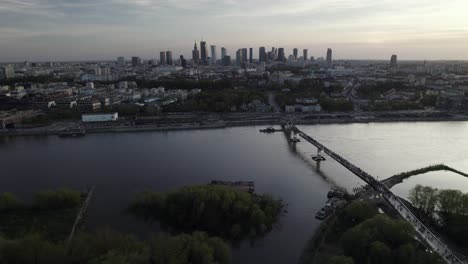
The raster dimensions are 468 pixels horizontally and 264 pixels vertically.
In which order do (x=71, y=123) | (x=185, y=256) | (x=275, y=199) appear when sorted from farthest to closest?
(x=71, y=123) < (x=275, y=199) < (x=185, y=256)

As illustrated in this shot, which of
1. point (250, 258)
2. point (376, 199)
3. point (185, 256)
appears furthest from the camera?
point (376, 199)

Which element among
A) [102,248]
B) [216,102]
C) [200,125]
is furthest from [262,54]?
[102,248]

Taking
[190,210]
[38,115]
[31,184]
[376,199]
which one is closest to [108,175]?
[31,184]

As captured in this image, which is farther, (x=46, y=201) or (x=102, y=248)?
(x=46, y=201)

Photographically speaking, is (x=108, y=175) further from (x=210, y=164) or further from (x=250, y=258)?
(x=250, y=258)

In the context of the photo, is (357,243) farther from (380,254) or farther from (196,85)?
(196,85)

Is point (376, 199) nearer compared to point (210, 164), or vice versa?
point (376, 199)

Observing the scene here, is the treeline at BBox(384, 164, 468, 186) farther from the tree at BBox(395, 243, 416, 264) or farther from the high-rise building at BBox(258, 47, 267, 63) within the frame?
the high-rise building at BBox(258, 47, 267, 63)
